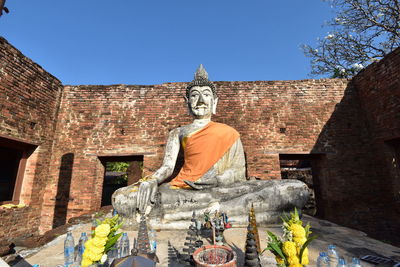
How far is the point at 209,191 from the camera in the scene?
140 inches

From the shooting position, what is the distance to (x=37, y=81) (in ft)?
17.9

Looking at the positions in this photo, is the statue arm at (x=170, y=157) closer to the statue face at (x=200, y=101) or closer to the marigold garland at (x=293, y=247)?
the statue face at (x=200, y=101)

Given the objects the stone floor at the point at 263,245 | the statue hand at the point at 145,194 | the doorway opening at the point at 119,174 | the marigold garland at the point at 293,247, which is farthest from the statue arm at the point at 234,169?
the doorway opening at the point at 119,174

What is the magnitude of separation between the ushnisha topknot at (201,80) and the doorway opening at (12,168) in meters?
4.26

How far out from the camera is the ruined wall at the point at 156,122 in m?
5.65

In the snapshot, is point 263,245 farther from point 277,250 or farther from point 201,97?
point 201,97

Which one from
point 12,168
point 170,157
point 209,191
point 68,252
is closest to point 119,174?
point 12,168

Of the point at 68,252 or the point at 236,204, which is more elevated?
the point at 236,204

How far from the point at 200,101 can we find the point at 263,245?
9.81 feet

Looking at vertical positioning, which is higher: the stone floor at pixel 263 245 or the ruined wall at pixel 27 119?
the ruined wall at pixel 27 119

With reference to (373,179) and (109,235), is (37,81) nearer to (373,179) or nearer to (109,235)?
(109,235)

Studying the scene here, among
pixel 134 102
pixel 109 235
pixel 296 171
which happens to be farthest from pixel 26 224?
pixel 296 171

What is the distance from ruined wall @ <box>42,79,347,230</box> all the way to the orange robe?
1.70 metres

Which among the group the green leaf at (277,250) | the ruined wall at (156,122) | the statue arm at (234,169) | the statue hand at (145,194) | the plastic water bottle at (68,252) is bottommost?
the plastic water bottle at (68,252)
